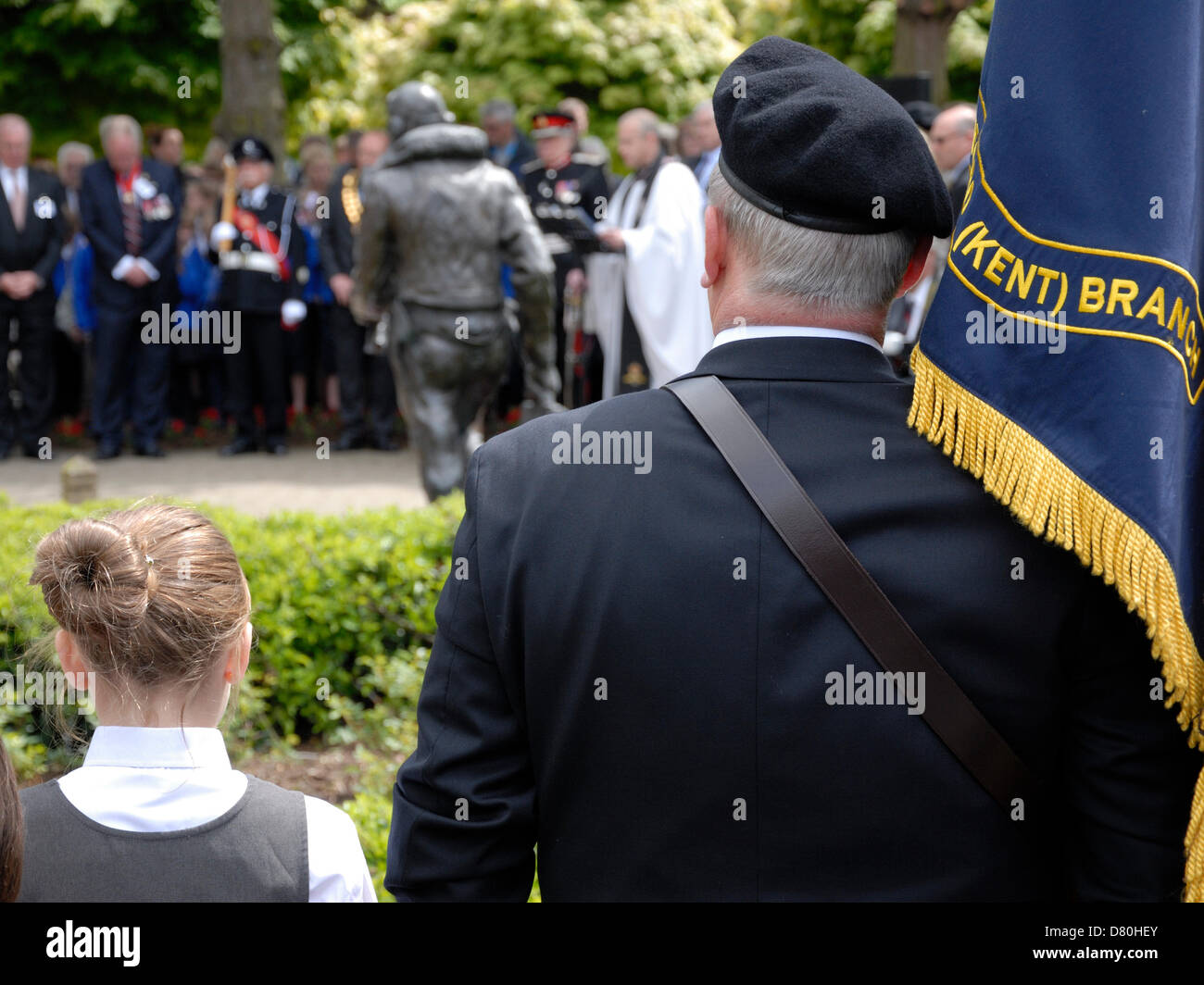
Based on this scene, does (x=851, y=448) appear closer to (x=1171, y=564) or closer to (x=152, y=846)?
(x=1171, y=564)

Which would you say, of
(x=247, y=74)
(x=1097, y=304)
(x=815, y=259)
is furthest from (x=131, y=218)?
(x=1097, y=304)

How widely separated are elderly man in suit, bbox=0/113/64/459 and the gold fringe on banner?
10.2 m

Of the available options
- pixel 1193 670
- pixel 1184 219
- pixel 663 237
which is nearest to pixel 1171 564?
pixel 1193 670

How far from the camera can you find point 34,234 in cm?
1113

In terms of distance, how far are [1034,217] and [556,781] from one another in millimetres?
940

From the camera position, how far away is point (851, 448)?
71.8 inches

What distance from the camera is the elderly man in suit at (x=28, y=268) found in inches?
436

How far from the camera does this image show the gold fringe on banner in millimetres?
1779

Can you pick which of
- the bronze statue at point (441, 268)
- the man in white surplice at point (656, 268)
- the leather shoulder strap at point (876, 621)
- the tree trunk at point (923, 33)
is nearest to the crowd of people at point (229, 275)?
the man in white surplice at point (656, 268)

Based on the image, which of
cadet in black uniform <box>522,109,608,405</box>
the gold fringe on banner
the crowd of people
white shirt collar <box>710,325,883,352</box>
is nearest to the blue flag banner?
the gold fringe on banner

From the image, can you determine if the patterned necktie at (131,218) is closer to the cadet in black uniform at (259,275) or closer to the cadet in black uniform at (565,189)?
the cadet in black uniform at (259,275)

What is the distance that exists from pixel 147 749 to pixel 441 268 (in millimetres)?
6190

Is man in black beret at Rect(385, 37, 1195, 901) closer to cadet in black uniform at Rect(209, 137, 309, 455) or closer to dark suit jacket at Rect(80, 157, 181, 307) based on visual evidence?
cadet in black uniform at Rect(209, 137, 309, 455)

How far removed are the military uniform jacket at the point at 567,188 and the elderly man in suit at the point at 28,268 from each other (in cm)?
366
